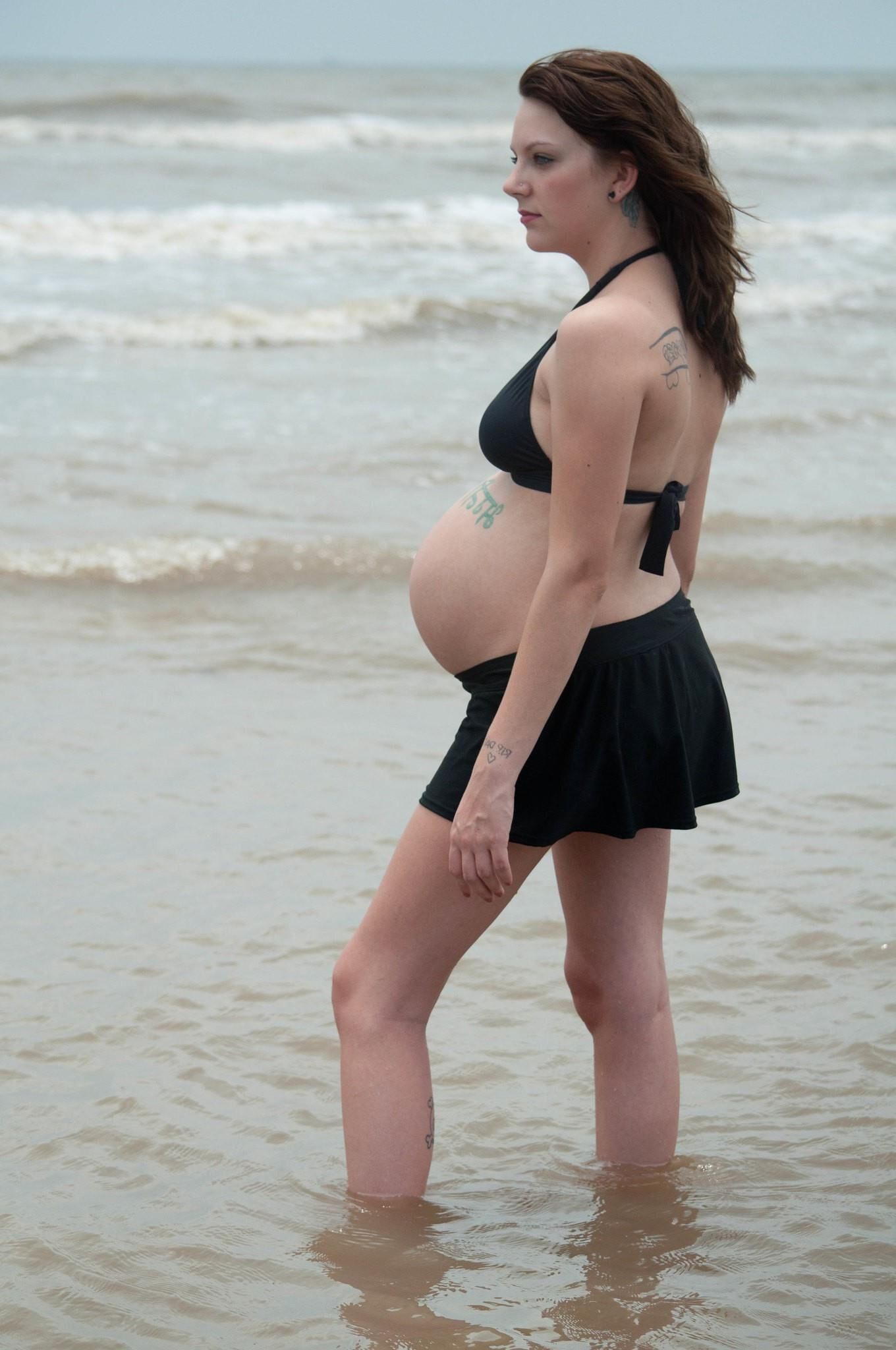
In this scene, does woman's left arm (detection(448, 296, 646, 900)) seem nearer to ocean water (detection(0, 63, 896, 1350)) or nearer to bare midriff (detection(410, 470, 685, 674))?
bare midriff (detection(410, 470, 685, 674))

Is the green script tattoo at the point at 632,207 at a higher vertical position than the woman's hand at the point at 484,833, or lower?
higher

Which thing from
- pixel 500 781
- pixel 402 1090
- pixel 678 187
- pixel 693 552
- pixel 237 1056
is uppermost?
pixel 678 187

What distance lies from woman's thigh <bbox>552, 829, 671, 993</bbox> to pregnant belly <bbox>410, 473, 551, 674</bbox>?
364 millimetres

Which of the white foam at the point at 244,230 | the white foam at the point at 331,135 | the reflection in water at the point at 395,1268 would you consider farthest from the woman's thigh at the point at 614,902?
the white foam at the point at 331,135

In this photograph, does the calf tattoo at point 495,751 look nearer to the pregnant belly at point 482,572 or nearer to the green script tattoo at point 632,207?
the pregnant belly at point 482,572

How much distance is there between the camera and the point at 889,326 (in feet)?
40.7

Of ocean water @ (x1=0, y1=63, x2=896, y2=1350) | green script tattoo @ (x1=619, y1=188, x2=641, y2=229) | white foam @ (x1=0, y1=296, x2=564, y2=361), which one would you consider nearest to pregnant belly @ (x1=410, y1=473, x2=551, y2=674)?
green script tattoo @ (x1=619, y1=188, x2=641, y2=229)

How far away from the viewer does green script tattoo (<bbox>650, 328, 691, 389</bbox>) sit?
79.7 inches

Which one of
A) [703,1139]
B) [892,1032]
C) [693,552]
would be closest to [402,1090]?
[703,1139]

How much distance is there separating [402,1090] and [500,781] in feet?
1.84

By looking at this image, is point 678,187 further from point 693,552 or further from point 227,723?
point 227,723

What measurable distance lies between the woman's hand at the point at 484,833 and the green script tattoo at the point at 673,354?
0.59 meters

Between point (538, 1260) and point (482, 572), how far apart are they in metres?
1.13

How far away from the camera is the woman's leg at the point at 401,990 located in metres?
2.24
